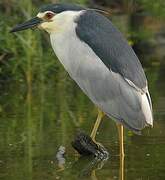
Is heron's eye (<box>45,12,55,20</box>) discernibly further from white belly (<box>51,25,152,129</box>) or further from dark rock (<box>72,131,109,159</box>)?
dark rock (<box>72,131,109,159</box>)

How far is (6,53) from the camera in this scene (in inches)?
522

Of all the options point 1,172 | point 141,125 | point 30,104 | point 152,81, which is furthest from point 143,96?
point 152,81

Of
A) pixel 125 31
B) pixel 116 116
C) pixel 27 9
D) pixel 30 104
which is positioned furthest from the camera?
pixel 125 31

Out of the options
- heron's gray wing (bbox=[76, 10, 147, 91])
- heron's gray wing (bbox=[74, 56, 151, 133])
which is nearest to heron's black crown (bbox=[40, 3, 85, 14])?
heron's gray wing (bbox=[76, 10, 147, 91])

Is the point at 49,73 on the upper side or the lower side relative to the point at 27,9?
lower

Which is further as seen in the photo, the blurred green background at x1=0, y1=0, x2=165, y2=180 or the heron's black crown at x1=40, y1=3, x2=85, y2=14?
the heron's black crown at x1=40, y1=3, x2=85, y2=14

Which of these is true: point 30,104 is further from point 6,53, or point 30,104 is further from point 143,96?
point 143,96

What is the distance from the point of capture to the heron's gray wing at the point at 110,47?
313 inches

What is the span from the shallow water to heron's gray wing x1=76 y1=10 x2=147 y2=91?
848mm

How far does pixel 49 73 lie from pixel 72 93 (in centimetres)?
113

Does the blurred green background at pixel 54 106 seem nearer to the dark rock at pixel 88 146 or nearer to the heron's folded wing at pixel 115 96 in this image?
the dark rock at pixel 88 146

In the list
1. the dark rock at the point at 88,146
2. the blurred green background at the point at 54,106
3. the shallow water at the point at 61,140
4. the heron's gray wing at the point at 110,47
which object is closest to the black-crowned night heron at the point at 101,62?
the heron's gray wing at the point at 110,47

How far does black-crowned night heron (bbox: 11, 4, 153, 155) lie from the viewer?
7934 mm

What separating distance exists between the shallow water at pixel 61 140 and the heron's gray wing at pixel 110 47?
0.85 meters
